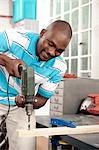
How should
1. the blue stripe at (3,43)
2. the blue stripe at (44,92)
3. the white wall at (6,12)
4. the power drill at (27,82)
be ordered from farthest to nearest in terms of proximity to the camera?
the white wall at (6,12) < the blue stripe at (44,92) < the blue stripe at (3,43) < the power drill at (27,82)

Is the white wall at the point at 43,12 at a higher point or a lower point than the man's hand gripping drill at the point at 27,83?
higher

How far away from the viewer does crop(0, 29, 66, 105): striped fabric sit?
153 centimetres

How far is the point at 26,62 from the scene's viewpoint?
5.23ft

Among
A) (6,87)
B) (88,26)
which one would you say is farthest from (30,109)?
(88,26)

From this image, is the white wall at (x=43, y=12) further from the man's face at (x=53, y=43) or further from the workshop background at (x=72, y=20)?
the man's face at (x=53, y=43)

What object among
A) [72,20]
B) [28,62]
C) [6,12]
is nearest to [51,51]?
[28,62]

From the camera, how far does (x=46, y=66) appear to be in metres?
1.66

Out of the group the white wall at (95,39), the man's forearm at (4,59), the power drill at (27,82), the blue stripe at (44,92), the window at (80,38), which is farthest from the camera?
the window at (80,38)

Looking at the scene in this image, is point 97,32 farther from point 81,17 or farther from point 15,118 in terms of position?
point 15,118

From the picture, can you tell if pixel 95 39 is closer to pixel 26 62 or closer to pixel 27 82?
pixel 26 62

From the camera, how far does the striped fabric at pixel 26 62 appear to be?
5.00ft

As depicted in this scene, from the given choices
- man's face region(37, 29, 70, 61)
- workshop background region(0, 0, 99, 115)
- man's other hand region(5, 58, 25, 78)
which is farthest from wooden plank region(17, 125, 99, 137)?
workshop background region(0, 0, 99, 115)

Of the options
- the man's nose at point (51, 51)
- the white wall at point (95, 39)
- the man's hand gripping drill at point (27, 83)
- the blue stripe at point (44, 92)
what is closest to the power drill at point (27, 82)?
the man's hand gripping drill at point (27, 83)

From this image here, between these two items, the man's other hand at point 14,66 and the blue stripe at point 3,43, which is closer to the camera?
the man's other hand at point 14,66
